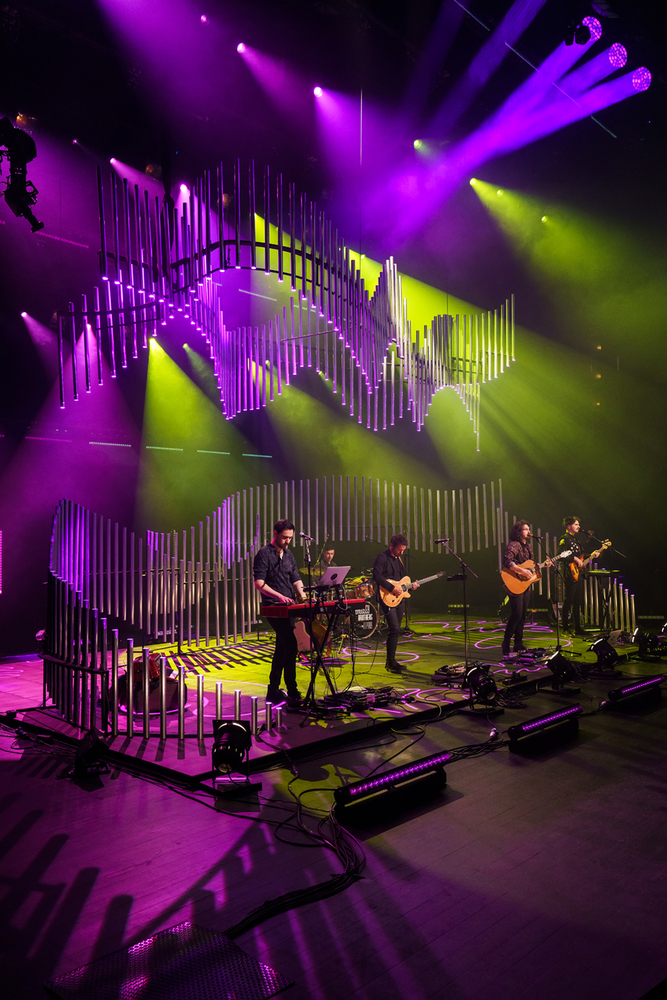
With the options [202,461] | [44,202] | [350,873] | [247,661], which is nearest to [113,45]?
[44,202]

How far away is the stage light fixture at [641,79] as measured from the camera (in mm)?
9406

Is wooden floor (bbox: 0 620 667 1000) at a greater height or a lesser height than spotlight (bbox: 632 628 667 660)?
lesser

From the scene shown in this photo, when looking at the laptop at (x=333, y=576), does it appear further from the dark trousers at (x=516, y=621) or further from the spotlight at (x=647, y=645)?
the spotlight at (x=647, y=645)

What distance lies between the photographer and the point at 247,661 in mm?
8852

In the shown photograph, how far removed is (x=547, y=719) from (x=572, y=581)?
5.95 m

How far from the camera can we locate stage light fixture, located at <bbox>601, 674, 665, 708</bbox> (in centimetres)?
607

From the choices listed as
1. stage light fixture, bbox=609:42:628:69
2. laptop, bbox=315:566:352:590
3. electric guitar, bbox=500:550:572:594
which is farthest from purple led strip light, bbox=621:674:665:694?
stage light fixture, bbox=609:42:628:69

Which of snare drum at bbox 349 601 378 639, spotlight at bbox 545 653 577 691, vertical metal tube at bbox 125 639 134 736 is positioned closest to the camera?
vertical metal tube at bbox 125 639 134 736

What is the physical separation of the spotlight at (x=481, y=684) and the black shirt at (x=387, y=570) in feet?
6.19

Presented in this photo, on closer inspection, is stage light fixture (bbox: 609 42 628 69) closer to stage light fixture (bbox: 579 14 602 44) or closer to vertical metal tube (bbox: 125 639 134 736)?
stage light fixture (bbox: 579 14 602 44)

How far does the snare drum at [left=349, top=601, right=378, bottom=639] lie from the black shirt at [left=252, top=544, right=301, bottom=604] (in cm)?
385

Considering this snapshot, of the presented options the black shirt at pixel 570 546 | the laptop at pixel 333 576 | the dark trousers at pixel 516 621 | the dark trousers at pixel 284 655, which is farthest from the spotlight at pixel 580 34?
the dark trousers at pixel 284 655

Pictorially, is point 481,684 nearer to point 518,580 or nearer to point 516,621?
point 516,621

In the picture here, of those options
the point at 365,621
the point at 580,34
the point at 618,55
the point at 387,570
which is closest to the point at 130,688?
the point at 387,570
